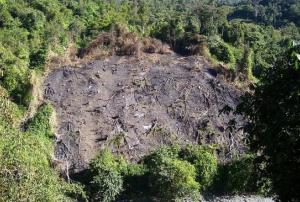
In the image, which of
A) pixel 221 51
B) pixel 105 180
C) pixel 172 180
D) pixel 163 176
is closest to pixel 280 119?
pixel 172 180

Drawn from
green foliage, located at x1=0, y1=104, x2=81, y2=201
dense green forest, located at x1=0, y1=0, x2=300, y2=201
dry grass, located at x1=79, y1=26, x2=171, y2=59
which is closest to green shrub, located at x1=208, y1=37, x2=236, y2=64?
dense green forest, located at x1=0, y1=0, x2=300, y2=201

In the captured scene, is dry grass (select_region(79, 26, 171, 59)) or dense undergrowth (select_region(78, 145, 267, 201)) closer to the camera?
dense undergrowth (select_region(78, 145, 267, 201))

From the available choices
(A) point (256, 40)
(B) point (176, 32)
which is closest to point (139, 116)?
(B) point (176, 32)

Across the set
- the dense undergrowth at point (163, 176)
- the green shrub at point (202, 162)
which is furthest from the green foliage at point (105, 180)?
the green shrub at point (202, 162)

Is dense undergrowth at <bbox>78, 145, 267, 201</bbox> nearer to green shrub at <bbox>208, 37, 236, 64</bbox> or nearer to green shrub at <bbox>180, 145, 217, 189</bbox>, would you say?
green shrub at <bbox>180, 145, 217, 189</bbox>

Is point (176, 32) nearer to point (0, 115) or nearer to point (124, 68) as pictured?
point (124, 68)

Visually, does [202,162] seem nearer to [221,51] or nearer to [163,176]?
[163,176]
